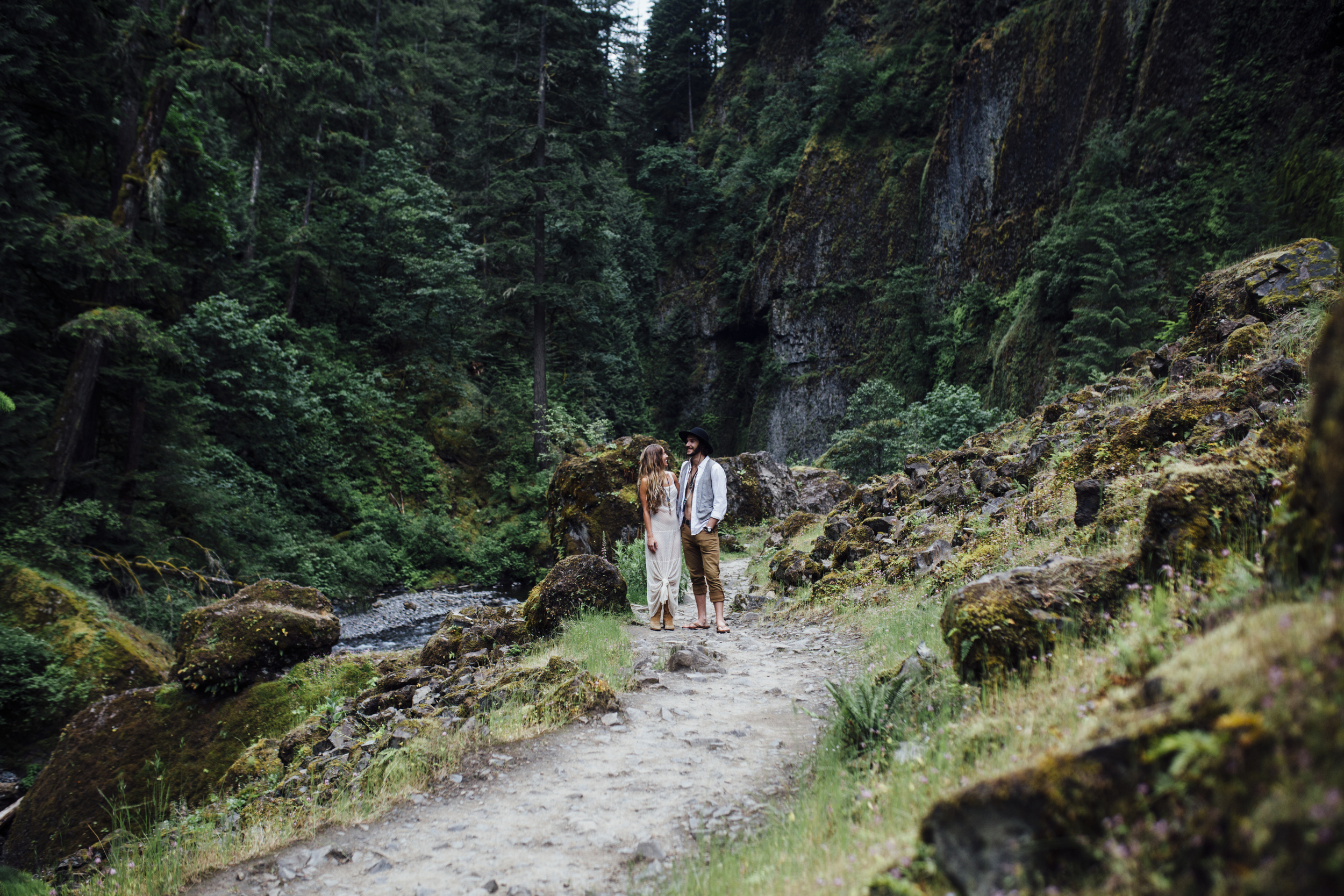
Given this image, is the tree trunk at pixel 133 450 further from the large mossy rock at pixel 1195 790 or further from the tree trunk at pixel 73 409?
the large mossy rock at pixel 1195 790

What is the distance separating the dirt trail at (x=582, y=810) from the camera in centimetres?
308

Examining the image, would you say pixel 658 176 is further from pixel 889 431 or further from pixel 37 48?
pixel 37 48

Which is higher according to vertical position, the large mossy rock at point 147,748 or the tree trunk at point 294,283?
the tree trunk at point 294,283

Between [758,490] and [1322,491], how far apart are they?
16.9 m

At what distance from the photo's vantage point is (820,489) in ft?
60.1

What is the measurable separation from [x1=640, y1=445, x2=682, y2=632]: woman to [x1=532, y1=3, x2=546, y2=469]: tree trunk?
1609 centimetres

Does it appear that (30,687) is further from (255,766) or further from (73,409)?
(73,409)

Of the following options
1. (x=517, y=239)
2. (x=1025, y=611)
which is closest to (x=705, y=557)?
(x=1025, y=611)

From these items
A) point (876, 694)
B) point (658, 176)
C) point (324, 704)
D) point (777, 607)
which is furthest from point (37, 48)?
point (658, 176)

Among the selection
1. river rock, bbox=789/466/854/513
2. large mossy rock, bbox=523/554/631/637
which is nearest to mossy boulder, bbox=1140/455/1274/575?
large mossy rock, bbox=523/554/631/637

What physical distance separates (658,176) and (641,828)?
40870 millimetres

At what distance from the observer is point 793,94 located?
36031 mm

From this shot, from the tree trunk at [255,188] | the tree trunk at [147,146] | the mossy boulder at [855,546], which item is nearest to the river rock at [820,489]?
the mossy boulder at [855,546]

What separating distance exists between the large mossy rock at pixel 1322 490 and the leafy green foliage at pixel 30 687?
10789 mm
